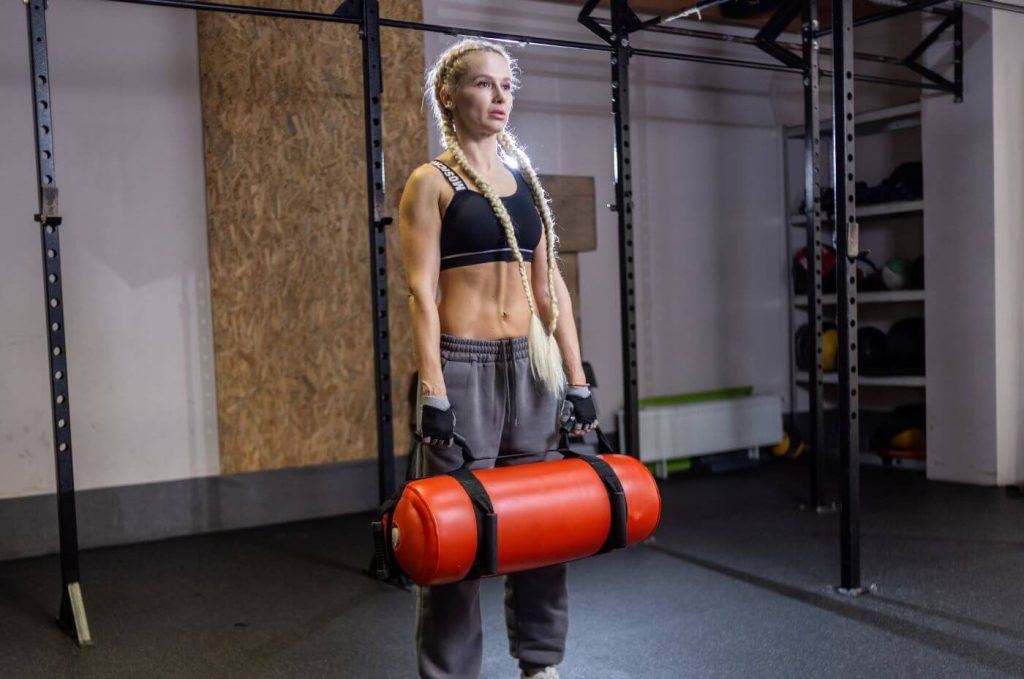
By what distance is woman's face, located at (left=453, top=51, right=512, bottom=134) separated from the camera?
216 centimetres

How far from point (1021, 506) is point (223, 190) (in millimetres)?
3824

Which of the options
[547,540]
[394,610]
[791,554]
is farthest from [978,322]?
[547,540]

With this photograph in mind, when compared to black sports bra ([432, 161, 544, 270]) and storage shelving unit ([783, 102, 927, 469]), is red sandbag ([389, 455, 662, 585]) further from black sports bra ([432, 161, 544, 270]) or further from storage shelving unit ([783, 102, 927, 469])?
storage shelving unit ([783, 102, 927, 469])

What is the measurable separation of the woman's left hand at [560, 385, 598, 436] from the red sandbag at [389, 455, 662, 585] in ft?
0.42

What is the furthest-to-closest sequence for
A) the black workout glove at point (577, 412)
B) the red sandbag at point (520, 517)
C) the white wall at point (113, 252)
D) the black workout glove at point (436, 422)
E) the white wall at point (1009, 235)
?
the white wall at point (1009, 235), the white wall at point (113, 252), the black workout glove at point (577, 412), the black workout glove at point (436, 422), the red sandbag at point (520, 517)

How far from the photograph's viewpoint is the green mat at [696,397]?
559 cm

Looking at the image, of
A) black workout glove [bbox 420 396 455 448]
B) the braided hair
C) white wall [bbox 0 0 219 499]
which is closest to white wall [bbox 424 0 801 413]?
white wall [bbox 0 0 219 499]

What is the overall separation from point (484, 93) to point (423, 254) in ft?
1.23

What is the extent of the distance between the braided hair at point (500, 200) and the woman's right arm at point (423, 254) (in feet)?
0.34

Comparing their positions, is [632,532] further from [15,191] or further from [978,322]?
[978,322]

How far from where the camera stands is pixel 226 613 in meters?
3.25

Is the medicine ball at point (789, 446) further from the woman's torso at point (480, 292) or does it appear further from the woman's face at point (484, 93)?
the woman's face at point (484, 93)

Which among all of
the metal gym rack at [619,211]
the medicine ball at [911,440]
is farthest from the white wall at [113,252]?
the medicine ball at [911,440]

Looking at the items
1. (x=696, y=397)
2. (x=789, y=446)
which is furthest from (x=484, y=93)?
(x=789, y=446)
